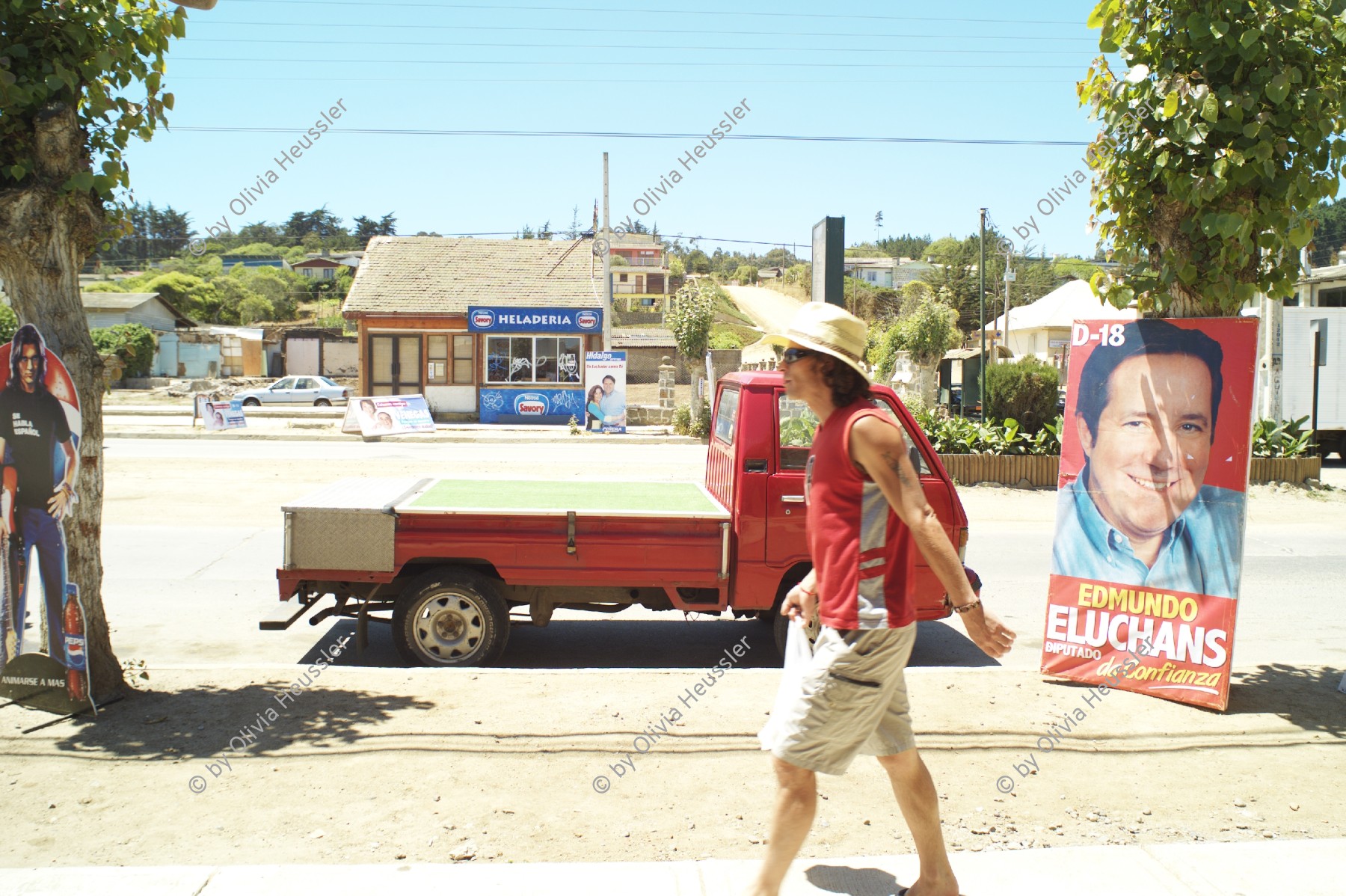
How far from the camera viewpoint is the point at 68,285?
205 inches

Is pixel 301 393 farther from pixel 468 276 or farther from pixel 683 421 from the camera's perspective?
pixel 683 421

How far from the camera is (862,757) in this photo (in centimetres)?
495

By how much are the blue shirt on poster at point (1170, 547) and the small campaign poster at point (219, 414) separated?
2341cm

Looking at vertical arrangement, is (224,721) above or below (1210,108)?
below

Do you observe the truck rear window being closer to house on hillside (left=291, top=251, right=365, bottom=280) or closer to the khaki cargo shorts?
the khaki cargo shorts

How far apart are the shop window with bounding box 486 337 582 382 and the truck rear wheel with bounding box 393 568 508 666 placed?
26658mm

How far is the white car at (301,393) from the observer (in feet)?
117

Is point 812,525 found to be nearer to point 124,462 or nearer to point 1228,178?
point 1228,178

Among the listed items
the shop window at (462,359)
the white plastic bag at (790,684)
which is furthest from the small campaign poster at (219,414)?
the white plastic bag at (790,684)

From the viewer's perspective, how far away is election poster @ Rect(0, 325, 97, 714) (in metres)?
5.00

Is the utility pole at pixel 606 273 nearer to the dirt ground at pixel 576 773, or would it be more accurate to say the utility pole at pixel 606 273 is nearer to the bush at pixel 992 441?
the bush at pixel 992 441

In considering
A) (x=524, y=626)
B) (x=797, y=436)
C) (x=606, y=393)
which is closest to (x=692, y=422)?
(x=606, y=393)

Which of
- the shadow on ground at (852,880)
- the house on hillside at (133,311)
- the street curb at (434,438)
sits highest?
the house on hillside at (133,311)

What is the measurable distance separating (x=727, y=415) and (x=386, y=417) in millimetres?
19920
